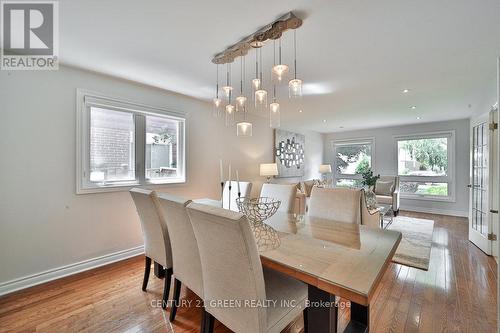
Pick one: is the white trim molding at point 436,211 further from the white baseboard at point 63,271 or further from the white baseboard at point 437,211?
the white baseboard at point 63,271

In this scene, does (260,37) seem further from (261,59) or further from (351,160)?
(351,160)

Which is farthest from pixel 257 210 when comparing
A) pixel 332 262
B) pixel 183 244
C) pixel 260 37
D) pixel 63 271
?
pixel 63 271

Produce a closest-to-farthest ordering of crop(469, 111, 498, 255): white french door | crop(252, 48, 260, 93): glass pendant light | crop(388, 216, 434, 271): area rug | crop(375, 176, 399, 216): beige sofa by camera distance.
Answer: crop(252, 48, 260, 93): glass pendant light → crop(388, 216, 434, 271): area rug → crop(469, 111, 498, 255): white french door → crop(375, 176, 399, 216): beige sofa

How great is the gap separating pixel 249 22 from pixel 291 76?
110 centimetres

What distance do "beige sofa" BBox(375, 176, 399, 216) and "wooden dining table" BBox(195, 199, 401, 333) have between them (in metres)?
4.26

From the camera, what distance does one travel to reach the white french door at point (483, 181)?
9.52ft

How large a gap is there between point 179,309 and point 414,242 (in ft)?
11.5

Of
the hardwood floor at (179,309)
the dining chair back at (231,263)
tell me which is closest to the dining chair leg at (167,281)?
the hardwood floor at (179,309)


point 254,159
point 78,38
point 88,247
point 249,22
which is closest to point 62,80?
point 78,38

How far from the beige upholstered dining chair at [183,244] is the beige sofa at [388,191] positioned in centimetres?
515

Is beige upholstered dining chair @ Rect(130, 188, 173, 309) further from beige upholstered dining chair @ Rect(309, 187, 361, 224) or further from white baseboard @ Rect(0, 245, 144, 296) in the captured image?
beige upholstered dining chair @ Rect(309, 187, 361, 224)

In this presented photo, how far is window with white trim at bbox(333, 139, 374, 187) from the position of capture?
6.63 metres

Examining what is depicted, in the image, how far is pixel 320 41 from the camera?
1894 mm

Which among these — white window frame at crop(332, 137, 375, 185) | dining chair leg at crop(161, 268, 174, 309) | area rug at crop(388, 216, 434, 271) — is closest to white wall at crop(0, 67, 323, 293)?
dining chair leg at crop(161, 268, 174, 309)
